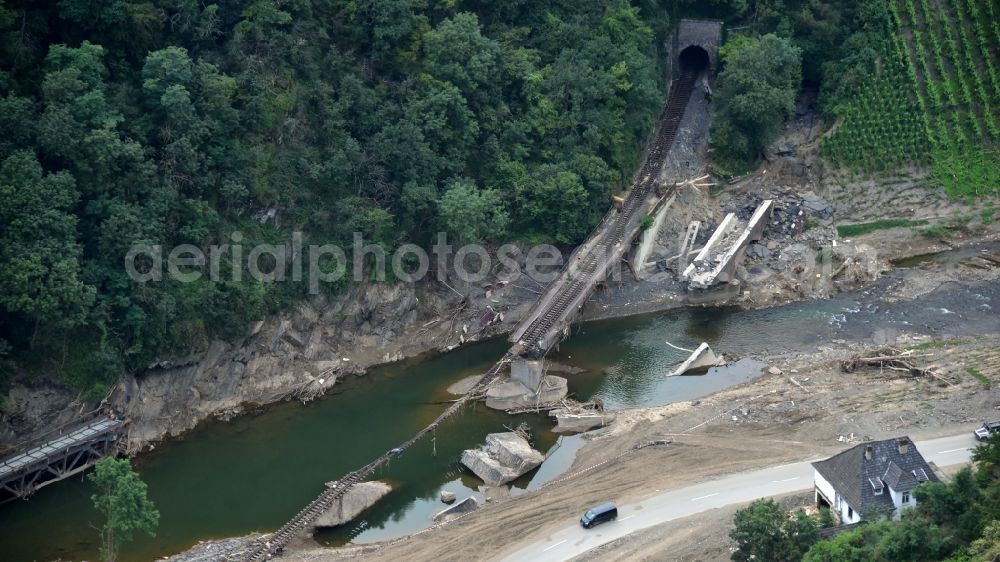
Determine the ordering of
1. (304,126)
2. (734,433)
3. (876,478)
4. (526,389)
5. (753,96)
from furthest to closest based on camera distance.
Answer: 1. (753,96)
2. (304,126)
3. (526,389)
4. (734,433)
5. (876,478)

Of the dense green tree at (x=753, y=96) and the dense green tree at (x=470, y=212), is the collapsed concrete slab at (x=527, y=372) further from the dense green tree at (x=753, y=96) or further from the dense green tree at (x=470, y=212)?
the dense green tree at (x=753, y=96)

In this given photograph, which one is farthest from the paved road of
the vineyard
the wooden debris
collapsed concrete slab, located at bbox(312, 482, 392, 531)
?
the vineyard

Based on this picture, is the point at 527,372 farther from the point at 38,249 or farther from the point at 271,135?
the point at 38,249

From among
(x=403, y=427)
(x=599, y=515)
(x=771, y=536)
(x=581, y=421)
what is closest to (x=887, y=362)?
(x=581, y=421)

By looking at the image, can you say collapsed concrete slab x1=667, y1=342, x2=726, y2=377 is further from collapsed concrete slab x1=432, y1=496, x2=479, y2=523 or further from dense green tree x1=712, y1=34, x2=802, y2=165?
dense green tree x1=712, y1=34, x2=802, y2=165

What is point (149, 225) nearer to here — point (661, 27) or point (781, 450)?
point (781, 450)

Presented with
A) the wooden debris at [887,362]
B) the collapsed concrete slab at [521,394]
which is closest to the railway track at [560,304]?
the collapsed concrete slab at [521,394]
